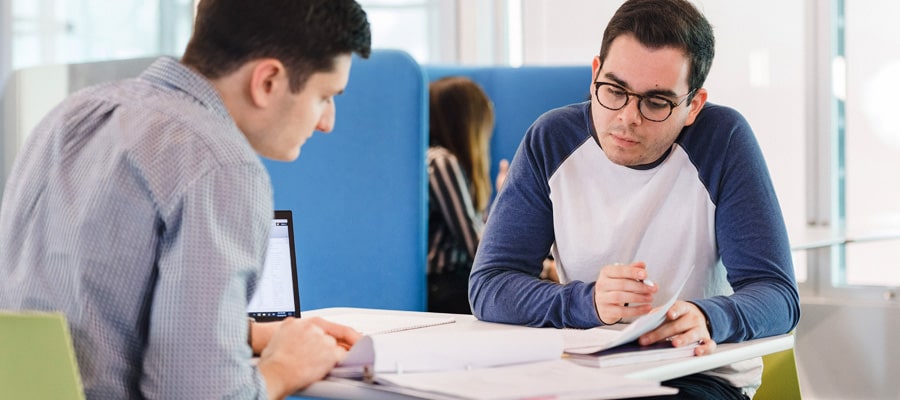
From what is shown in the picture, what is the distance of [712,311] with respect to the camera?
162 cm

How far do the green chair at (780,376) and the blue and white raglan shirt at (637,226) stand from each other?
173mm

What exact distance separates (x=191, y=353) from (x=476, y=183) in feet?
7.59

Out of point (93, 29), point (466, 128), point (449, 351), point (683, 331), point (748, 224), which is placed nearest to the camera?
point (449, 351)

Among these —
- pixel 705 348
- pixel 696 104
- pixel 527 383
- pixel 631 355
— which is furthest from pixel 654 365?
pixel 696 104

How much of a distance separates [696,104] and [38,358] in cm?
123

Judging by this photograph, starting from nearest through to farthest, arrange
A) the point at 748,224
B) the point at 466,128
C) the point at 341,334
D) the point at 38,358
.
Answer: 1. the point at 38,358
2. the point at 341,334
3. the point at 748,224
4. the point at 466,128

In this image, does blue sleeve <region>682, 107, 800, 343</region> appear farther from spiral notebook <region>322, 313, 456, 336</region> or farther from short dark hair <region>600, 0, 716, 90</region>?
spiral notebook <region>322, 313, 456, 336</region>

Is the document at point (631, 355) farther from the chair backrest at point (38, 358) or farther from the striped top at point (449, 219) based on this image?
the striped top at point (449, 219)

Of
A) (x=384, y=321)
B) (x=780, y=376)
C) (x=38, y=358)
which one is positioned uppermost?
(x=38, y=358)

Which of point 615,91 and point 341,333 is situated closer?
point 341,333

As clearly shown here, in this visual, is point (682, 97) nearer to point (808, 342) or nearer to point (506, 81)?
point (506, 81)

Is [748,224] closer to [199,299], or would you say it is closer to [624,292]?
[624,292]

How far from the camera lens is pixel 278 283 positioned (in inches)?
72.7

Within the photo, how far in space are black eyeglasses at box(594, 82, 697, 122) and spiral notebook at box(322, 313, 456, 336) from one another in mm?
459
